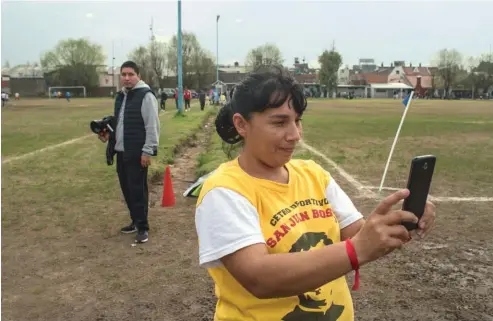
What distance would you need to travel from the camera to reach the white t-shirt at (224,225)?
145cm

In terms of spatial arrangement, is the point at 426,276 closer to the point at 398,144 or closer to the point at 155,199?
the point at 155,199

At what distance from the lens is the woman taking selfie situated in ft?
4.35

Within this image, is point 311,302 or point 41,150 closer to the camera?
point 311,302

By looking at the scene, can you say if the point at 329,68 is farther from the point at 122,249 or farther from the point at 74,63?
the point at 122,249

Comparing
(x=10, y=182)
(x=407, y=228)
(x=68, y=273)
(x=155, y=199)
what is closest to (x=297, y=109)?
(x=407, y=228)

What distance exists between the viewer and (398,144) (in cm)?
1564

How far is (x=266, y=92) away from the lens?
162 centimetres

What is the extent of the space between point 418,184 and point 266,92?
1.89 ft

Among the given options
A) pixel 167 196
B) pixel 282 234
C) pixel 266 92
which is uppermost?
pixel 266 92

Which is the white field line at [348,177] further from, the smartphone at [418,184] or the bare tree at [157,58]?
the bare tree at [157,58]

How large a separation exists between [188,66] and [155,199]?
3368 inches

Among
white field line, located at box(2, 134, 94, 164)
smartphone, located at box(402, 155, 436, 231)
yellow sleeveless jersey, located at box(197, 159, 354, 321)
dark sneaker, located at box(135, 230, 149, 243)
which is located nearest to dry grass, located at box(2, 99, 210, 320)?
dark sneaker, located at box(135, 230, 149, 243)

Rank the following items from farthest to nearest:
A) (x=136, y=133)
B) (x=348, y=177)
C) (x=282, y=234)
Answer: (x=348, y=177) < (x=136, y=133) < (x=282, y=234)

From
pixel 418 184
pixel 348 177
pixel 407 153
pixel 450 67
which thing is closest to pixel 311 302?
pixel 418 184
